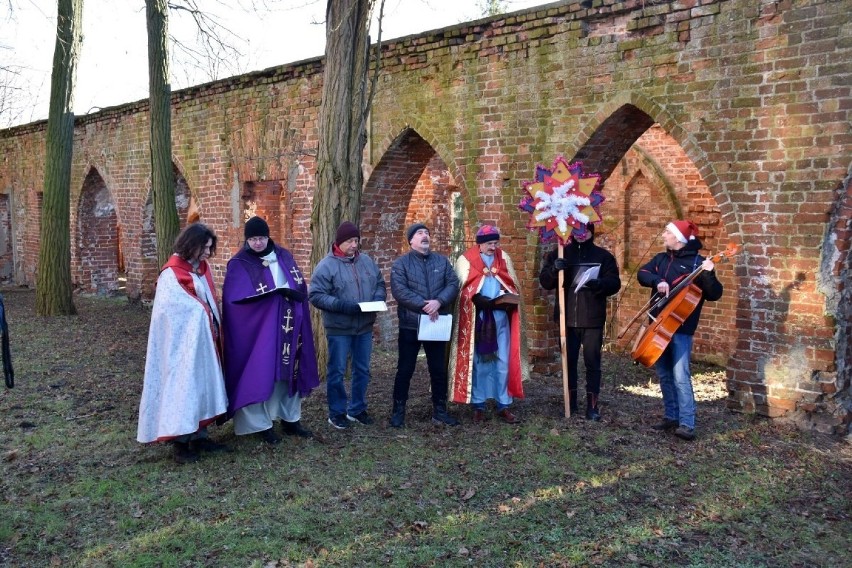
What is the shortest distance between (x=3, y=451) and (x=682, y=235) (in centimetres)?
577

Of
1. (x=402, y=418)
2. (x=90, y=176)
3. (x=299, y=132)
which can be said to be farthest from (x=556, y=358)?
(x=90, y=176)

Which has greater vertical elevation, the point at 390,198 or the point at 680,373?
the point at 390,198

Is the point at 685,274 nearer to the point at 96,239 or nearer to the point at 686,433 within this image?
the point at 686,433

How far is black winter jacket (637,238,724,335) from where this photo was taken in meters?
5.89

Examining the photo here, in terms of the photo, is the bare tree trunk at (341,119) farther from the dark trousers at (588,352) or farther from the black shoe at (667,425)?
the black shoe at (667,425)

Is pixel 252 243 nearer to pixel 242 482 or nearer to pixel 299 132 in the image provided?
pixel 242 482

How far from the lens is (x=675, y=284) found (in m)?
5.96

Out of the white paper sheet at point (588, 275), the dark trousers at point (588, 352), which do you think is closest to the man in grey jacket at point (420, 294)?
the white paper sheet at point (588, 275)

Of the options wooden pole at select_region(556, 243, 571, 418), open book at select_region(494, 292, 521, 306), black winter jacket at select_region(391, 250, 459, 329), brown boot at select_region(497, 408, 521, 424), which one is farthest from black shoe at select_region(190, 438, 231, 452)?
wooden pole at select_region(556, 243, 571, 418)

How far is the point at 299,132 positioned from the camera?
11.7 meters

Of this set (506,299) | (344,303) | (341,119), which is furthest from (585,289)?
(341,119)

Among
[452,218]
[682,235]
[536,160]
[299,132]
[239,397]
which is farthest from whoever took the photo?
[452,218]

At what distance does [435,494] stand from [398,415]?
4.88 feet

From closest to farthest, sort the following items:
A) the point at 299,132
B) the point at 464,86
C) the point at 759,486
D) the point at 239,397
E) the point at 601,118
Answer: the point at 759,486
the point at 239,397
the point at 601,118
the point at 464,86
the point at 299,132
